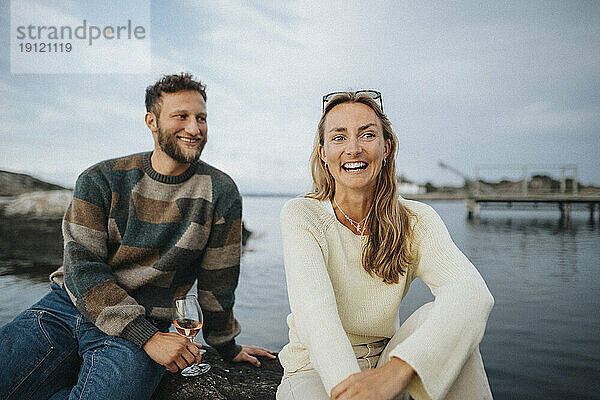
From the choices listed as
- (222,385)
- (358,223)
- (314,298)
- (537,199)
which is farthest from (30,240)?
(537,199)

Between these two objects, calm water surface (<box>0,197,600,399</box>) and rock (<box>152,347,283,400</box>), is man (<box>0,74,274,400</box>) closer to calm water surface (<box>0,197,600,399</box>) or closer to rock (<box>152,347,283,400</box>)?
rock (<box>152,347,283,400</box>)

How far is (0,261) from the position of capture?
8.70m

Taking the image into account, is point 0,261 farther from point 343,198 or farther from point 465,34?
point 465,34

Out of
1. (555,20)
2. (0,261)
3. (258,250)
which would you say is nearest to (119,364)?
(0,261)

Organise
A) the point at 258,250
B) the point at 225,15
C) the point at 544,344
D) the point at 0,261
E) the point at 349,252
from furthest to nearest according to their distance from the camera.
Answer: the point at 225,15 → the point at 258,250 → the point at 0,261 → the point at 544,344 → the point at 349,252

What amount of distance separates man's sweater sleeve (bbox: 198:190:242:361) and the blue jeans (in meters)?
0.33

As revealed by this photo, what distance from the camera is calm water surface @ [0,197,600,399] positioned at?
535cm

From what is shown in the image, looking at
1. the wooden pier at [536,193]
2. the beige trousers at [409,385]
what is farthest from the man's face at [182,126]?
the wooden pier at [536,193]

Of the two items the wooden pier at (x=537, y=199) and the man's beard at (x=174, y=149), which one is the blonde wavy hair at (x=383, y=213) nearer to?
the man's beard at (x=174, y=149)

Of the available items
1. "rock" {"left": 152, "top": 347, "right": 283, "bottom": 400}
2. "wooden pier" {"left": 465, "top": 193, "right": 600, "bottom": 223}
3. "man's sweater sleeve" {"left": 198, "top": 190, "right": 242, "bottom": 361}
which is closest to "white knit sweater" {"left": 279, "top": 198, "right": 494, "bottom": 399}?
"rock" {"left": 152, "top": 347, "right": 283, "bottom": 400}

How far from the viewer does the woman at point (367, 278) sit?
146 centimetres

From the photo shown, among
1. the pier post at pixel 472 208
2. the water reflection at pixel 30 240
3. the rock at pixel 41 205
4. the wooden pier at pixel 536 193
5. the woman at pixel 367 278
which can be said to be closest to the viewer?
the woman at pixel 367 278

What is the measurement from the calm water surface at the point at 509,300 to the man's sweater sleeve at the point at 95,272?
3979 mm

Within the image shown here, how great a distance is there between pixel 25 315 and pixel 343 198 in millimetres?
1500
